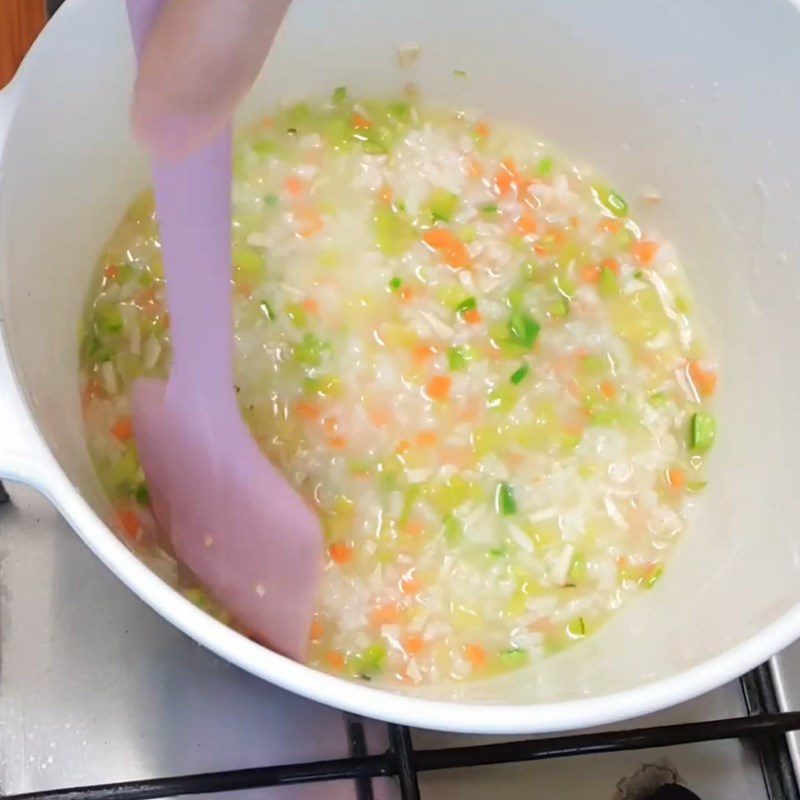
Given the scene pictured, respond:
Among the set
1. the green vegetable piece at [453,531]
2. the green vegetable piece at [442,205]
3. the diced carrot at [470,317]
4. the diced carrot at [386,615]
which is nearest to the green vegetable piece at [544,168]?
the green vegetable piece at [442,205]

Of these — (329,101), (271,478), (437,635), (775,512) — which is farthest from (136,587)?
(329,101)

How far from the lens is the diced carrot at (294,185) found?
114 centimetres

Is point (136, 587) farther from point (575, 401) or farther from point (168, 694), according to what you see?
point (575, 401)

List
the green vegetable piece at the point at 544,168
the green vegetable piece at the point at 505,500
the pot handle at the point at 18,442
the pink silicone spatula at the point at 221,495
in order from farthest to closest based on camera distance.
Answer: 1. the green vegetable piece at the point at 544,168
2. the green vegetable piece at the point at 505,500
3. the pink silicone spatula at the point at 221,495
4. the pot handle at the point at 18,442

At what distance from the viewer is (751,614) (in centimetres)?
78

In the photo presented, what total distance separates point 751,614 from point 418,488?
376 mm

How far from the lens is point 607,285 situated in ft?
3.84

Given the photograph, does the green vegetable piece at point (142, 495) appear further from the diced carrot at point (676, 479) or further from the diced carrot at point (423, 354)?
the diced carrot at point (676, 479)

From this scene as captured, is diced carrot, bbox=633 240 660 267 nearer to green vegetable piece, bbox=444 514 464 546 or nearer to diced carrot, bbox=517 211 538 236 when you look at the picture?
diced carrot, bbox=517 211 538 236

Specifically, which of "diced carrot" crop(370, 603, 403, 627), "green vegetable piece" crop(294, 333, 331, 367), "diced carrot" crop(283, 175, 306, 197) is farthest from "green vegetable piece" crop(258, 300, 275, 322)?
"diced carrot" crop(370, 603, 403, 627)

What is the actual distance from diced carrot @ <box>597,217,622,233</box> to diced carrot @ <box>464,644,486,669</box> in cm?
59

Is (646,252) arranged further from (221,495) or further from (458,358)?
(221,495)

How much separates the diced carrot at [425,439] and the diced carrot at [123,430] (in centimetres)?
31

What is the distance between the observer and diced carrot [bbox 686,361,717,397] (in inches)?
44.4
